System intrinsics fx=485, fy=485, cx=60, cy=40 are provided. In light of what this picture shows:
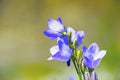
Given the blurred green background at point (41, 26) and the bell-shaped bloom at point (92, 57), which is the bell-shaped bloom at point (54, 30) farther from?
the blurred green background at point (41, 26)

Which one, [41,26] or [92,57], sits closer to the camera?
[92,57]

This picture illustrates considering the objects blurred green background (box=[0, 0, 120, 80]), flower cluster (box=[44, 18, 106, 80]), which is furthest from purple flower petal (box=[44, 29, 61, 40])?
blurred green background (box=[0, 0, 120, 80])

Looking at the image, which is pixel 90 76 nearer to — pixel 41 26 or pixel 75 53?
pixel 75 53

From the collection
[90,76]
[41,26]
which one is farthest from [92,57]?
[41,26]

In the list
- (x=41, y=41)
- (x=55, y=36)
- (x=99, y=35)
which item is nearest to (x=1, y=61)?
(x=41, y=41)

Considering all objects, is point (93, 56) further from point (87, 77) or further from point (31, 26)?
point (31, 26)
